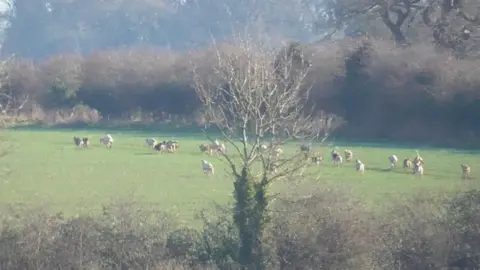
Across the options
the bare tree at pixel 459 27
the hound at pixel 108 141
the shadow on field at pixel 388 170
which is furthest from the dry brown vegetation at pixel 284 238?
the bare tree at pixel 459 27

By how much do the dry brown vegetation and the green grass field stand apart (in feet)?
2.61

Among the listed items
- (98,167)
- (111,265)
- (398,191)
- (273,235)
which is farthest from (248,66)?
(98,167)

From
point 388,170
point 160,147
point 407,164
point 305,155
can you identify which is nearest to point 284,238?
point 305,155

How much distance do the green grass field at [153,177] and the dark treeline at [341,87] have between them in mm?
5362

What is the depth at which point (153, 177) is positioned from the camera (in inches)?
1058

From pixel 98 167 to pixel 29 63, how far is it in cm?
3521

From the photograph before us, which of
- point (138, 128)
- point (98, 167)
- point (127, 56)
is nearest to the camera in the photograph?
point (98, 167)

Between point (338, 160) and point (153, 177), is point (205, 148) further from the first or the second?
point (153, 177)

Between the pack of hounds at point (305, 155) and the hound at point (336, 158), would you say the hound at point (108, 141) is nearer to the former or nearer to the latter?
the pack of hounds at point (305, 155)

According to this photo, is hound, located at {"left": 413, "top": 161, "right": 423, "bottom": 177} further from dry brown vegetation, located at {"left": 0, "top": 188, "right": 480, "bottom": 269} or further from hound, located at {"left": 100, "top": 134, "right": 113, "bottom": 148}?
hound, located at {"left": 100, "top": 134, "right": 113, "bottom": 148}

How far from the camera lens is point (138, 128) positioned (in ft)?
176

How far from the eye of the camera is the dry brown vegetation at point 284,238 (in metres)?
13.0

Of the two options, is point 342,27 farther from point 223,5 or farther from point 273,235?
point 223,5

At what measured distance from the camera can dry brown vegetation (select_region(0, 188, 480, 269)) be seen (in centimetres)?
1300
